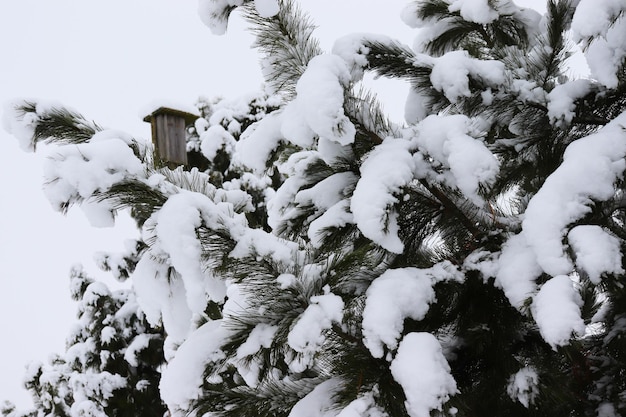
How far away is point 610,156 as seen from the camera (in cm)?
132

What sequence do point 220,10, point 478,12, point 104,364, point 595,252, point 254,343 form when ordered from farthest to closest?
point 104,364, point 478,12, point 220,10, point 254,343, point 595,252

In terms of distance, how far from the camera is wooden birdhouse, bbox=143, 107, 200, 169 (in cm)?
501

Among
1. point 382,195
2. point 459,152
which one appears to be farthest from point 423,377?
point 459,152

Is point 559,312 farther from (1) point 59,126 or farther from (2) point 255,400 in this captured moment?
(1) point 59,126

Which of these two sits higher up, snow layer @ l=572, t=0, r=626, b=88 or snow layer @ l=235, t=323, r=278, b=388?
snow layer @ l=572, t=0, r=626, b=88

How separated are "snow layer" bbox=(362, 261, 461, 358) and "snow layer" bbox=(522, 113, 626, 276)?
34 centimetres

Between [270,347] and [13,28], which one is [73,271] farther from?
[13,28]

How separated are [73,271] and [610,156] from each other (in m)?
7.83

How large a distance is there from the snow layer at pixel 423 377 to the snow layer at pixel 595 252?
1.32 feet

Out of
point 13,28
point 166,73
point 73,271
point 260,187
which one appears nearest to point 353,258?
point 260,187

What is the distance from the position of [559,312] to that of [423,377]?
1.12ft

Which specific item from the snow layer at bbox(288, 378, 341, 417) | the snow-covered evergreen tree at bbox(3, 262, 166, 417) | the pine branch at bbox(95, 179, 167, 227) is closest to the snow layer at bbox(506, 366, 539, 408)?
the snow layer at bbox(288, 378, 341, 417)

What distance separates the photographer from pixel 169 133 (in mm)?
5078

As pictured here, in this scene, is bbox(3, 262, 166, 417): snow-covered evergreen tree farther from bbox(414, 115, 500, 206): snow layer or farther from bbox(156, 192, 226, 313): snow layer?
bbox(414, 115, 500, 206): snow layer
